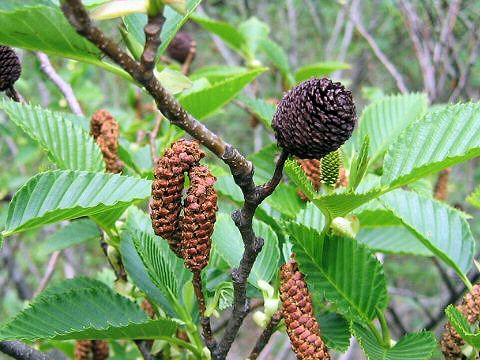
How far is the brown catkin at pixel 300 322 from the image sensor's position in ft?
2.51

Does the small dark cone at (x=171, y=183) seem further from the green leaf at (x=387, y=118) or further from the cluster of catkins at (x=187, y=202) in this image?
the green leaf at (x=387, y=118)

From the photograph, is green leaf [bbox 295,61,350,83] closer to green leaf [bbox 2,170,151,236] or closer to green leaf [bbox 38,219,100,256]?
green leaf [bbox 38,219,100,256]

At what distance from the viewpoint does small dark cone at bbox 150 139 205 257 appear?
71 centimetres

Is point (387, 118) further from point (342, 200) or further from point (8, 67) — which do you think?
point (8, 67)

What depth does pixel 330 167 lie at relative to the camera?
0.88 metres

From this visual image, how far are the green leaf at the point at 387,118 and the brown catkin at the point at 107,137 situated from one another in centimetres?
53

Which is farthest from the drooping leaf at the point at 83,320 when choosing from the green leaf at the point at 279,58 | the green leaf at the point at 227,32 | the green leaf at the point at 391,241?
the green leaf at the point at 279,58

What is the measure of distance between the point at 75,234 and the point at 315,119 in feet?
2.70

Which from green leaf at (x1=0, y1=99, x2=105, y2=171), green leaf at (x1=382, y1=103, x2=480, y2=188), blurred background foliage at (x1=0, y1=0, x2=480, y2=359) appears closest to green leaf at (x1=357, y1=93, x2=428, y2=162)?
blurred background foliage at (x1=0, y1=0, x2=480, y2=359)

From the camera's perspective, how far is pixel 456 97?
2.62m

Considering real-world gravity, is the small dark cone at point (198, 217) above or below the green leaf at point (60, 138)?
below

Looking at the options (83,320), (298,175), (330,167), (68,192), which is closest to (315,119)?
(298,175)

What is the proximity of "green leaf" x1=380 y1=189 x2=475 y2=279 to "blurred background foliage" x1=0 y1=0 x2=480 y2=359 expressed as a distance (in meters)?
0.31

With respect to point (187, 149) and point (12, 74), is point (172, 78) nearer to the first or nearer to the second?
point (187, 149)
